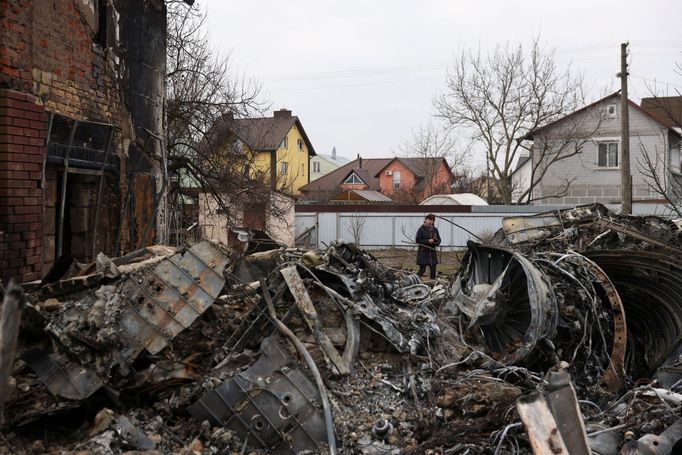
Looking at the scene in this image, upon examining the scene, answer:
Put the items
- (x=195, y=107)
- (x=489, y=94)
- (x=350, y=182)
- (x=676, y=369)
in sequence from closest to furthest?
(x=676, y=369)
(x=195, y=107)
(x=489, y=94)
(x=350, y=182)

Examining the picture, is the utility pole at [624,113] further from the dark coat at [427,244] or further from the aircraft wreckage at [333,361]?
the aircraft wreckage at [333,361]

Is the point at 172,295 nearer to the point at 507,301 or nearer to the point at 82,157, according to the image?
the point at 82,157

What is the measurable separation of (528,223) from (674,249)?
2306 millimetres

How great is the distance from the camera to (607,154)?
107 ft

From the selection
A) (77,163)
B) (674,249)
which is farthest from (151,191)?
(674,249)

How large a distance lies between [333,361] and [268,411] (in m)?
0.85

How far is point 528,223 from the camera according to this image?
30.2 feet

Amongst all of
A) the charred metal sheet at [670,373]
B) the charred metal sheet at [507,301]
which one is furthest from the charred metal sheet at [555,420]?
the charred metal sheet at [670,373]

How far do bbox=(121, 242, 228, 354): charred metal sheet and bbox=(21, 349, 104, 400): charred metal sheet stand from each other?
0.45 m

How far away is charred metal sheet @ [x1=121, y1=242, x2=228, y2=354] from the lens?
15.4 ft

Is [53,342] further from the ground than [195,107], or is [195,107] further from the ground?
[195,107]

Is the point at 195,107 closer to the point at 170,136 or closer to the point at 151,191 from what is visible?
the point at 170,136

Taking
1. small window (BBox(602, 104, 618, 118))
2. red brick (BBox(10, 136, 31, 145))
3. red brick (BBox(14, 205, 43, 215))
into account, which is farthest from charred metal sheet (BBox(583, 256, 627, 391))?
small window (BBox(602, 104, 618, 118))

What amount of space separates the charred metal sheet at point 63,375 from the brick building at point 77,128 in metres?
1.71
